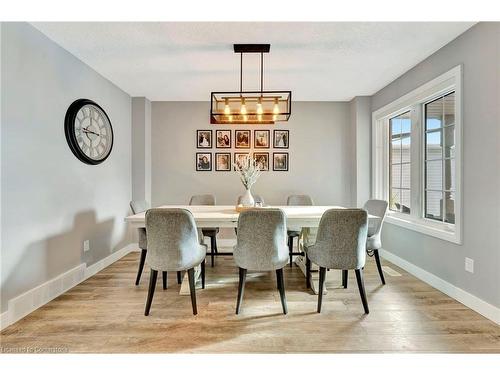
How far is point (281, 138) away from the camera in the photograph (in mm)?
4355

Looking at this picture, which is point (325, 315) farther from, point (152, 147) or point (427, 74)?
point (152, 147)

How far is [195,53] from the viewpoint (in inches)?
105

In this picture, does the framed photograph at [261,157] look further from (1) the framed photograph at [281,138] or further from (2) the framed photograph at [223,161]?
(2) the framed photograph at [223,161]

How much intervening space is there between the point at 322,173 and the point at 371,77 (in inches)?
63.2

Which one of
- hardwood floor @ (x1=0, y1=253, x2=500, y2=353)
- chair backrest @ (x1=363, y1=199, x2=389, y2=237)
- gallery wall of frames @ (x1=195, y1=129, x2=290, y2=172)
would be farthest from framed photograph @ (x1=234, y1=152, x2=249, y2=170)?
hardwood floor @ (x1=0, y1=253, x2=500, y2=353)

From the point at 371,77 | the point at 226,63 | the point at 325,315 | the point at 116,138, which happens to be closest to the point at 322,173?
the point at 371,77

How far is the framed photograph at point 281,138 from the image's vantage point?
435cm

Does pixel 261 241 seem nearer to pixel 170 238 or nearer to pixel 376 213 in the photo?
pixel 170 238

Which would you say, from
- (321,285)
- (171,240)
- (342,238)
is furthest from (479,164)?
(171,240)

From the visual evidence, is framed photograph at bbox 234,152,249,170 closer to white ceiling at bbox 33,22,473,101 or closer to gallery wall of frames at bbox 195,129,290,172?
gallery wall of frames at bbox 195,129,290,172

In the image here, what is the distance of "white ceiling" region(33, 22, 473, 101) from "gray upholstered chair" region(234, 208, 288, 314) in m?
1.59

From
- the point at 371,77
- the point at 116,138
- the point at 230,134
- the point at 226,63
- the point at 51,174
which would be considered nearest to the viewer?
the point at 51,174

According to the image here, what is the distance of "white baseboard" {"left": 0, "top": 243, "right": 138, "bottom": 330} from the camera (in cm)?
201

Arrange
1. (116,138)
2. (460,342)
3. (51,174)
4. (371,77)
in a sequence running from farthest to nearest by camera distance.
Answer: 1. (116,138)
2. (371,77)
3. (51,174)
4. (460,342)
